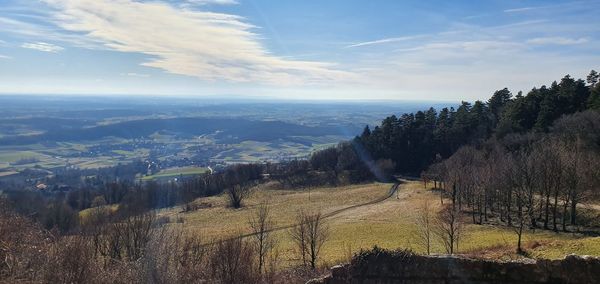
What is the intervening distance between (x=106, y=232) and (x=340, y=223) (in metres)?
27.3

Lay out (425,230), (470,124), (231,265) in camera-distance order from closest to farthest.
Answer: (231,265), (425,230), (470,124)

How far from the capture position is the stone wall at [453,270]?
13.9 metres

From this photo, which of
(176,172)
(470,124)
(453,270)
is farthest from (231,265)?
(176,172)

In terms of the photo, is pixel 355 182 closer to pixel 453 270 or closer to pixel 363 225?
pixel 363 225

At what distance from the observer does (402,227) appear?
47.6m

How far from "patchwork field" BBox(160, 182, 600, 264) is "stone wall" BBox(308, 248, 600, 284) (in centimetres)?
1298

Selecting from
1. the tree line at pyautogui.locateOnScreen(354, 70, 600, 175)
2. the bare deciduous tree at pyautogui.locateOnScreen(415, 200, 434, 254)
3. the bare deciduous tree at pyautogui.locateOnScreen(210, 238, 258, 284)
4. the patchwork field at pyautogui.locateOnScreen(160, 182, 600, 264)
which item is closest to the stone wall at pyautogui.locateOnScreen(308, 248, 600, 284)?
the bare deciduous tree at pyautogui.locateOnScreen(210, 238, 258, 284)

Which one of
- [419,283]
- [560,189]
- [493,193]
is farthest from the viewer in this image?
[493,193]

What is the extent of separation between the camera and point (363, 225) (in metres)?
50.8

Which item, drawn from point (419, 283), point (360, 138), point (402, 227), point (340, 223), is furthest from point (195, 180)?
point (419, 283)

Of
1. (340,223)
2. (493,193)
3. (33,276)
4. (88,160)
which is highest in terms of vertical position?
(33,276)

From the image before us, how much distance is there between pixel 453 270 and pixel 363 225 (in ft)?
121

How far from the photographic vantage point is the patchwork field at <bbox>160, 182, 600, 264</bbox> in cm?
3238

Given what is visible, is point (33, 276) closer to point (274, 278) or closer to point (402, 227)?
point (274, 278)
